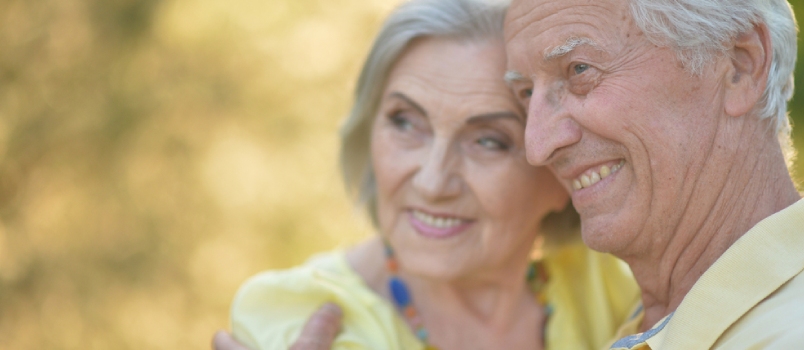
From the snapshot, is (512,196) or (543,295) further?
(543,295)

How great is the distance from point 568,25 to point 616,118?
0.98ft

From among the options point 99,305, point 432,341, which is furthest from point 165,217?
point 432,341

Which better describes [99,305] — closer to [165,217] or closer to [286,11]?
[165,217]

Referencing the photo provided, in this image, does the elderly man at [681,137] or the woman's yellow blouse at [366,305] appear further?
the woman's yellow blouse at [366,305]

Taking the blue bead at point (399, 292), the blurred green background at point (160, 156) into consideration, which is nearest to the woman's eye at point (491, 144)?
the blue bead at point (399, 292)

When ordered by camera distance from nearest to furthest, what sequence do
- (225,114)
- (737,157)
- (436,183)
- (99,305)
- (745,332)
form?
(745,332) < (737,157) < (436,183) < (99,305) < (225,114)

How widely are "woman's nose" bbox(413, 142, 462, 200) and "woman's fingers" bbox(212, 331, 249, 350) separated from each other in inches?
33.7

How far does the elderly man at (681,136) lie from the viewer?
6.14 feet

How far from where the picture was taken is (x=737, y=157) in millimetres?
1988

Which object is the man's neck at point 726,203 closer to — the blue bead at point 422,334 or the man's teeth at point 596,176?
the man's teeth at point 596,176

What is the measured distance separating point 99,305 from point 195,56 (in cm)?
214

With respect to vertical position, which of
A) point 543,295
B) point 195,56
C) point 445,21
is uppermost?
point 195,56

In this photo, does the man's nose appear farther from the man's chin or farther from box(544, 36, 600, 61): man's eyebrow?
the man's chin

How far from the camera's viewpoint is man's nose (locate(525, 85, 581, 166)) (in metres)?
2.12
